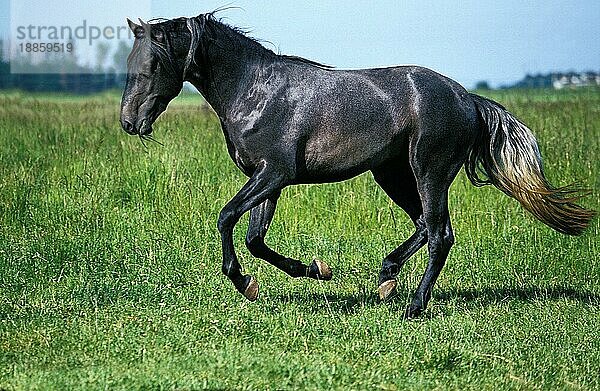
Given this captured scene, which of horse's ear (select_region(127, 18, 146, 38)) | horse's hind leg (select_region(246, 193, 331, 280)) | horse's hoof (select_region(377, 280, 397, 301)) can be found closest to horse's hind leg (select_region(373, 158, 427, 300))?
horse's hoof (select_region(377, 280, 397, 301))

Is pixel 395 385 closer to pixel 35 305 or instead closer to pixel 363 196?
pixel 35 305

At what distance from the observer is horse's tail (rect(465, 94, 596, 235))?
7.33 m

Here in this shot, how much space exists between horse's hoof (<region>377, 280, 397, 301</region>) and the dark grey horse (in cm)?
1

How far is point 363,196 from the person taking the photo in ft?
35.8

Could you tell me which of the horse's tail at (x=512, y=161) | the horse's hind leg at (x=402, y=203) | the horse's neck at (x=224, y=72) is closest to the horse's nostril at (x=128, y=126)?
the horse's neck at (x=224, y=72)

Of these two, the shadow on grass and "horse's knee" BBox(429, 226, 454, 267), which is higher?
"horse's knee" BBox(429, 226, 454, 267)

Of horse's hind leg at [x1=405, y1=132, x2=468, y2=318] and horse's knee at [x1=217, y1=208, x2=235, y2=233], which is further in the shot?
horse's hind leg at [x1=405, y1=132, x2=468, y2=318]

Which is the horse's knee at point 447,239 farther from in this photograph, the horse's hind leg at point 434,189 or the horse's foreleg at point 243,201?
the horse's foreleg at point 243,201

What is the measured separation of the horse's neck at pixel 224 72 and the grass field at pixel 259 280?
146 centimetres

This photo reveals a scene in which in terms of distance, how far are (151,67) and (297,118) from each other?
1.04m

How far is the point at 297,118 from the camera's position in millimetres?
6758

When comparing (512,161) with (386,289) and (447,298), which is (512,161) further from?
(386,289)

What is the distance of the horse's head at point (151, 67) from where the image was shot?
21.7ft

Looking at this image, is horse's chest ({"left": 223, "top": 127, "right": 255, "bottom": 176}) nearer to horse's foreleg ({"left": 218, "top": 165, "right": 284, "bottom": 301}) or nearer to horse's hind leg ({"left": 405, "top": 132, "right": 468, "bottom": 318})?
horse's foreleg ({"left": 218, "top": 165, "right": 284, "bottom": 301})
